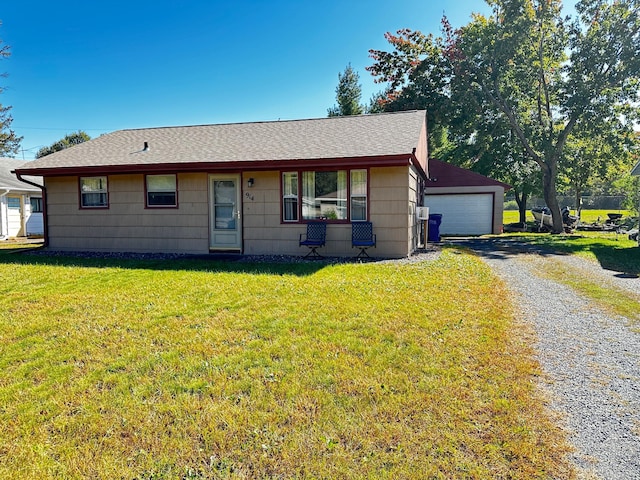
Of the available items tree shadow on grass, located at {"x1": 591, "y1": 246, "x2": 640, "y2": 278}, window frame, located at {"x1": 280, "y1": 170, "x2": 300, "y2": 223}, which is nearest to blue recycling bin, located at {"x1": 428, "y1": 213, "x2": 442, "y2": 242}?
tree shadow on grass, located at {"x1": 591, "y1": 246, "x2": 640, "y2": 278}

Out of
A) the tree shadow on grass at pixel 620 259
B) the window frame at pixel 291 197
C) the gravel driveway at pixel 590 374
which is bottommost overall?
the gravel driveway at pixel 590 374

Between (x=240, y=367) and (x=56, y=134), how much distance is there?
47.3 meters

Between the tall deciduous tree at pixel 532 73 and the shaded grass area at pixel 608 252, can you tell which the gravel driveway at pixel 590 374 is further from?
the tall deciduous tree at pixel 532 73

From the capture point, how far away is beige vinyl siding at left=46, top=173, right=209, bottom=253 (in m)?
10.4

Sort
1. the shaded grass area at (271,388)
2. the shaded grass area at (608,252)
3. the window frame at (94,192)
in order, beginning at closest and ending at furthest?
1. the shaded grass area at (271,388)
2. the shaded grass area at (608,252)
3. the window frame at (94,192)

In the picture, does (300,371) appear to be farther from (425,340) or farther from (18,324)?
(18,324)

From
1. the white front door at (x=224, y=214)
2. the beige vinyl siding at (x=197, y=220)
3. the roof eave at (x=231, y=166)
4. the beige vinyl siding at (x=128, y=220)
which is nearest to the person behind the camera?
the roof eave at (x=231, y=166)

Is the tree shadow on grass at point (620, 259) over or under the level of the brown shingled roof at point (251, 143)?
under

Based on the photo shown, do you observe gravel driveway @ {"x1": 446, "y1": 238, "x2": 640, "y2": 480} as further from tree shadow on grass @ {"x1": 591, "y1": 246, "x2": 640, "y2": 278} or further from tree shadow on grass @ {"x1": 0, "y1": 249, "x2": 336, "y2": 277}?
tree shadow on grass @ {"x1": 0, "y1": 249, "x2": 336, "y2": 277}

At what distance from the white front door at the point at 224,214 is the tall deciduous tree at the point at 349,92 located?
19.6 meters

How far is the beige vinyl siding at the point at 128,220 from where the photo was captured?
34.0 ft

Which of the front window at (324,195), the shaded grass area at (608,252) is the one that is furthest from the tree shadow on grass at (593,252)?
the front window at (324,195)

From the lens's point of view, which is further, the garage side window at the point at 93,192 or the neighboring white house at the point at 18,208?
the neighboring white house at the point at 18,208

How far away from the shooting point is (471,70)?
56.2 ft
